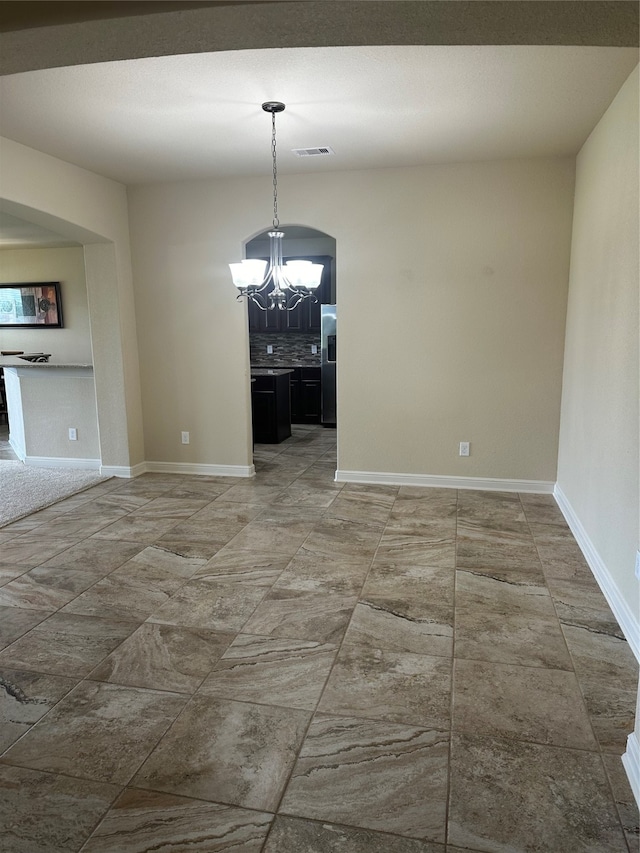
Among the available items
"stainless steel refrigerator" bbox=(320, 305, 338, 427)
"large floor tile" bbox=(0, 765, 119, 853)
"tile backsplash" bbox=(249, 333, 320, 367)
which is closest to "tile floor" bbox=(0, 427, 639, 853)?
"large floor tile" bbox=(0, 765, 119, 853)

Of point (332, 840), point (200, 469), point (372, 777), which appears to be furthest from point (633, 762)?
point (200, 469)

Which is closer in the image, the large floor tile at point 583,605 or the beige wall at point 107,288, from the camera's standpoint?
the large floor tile at point 583,605

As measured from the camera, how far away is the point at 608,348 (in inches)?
128

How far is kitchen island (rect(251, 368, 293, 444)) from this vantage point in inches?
273

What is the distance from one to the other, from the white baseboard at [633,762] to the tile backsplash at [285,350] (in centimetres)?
721

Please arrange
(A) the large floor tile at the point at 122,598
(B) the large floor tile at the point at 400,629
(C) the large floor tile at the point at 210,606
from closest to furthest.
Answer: (B) the large floor tile at the point at 400,629
(C) the large floor tile at the point at 210,606
(A) the large floor tile at the point at 122,598

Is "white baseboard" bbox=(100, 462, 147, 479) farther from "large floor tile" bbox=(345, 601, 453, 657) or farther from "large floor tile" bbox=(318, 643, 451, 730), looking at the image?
"large floor tile" bbox=(318, 643, 451, 730)

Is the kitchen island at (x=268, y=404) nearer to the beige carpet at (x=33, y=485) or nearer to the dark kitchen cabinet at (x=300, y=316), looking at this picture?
the dark kitchen cabinet at (x=300, y=316)

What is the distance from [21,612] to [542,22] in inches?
132

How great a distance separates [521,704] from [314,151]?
151 inches

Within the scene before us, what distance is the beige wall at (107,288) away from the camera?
15.1 feet

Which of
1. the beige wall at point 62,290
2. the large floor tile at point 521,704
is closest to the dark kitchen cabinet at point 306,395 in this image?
the beige wall at point 62,290

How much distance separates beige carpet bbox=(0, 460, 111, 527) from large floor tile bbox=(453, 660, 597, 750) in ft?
11.9

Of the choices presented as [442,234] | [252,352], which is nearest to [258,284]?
[442,234]
